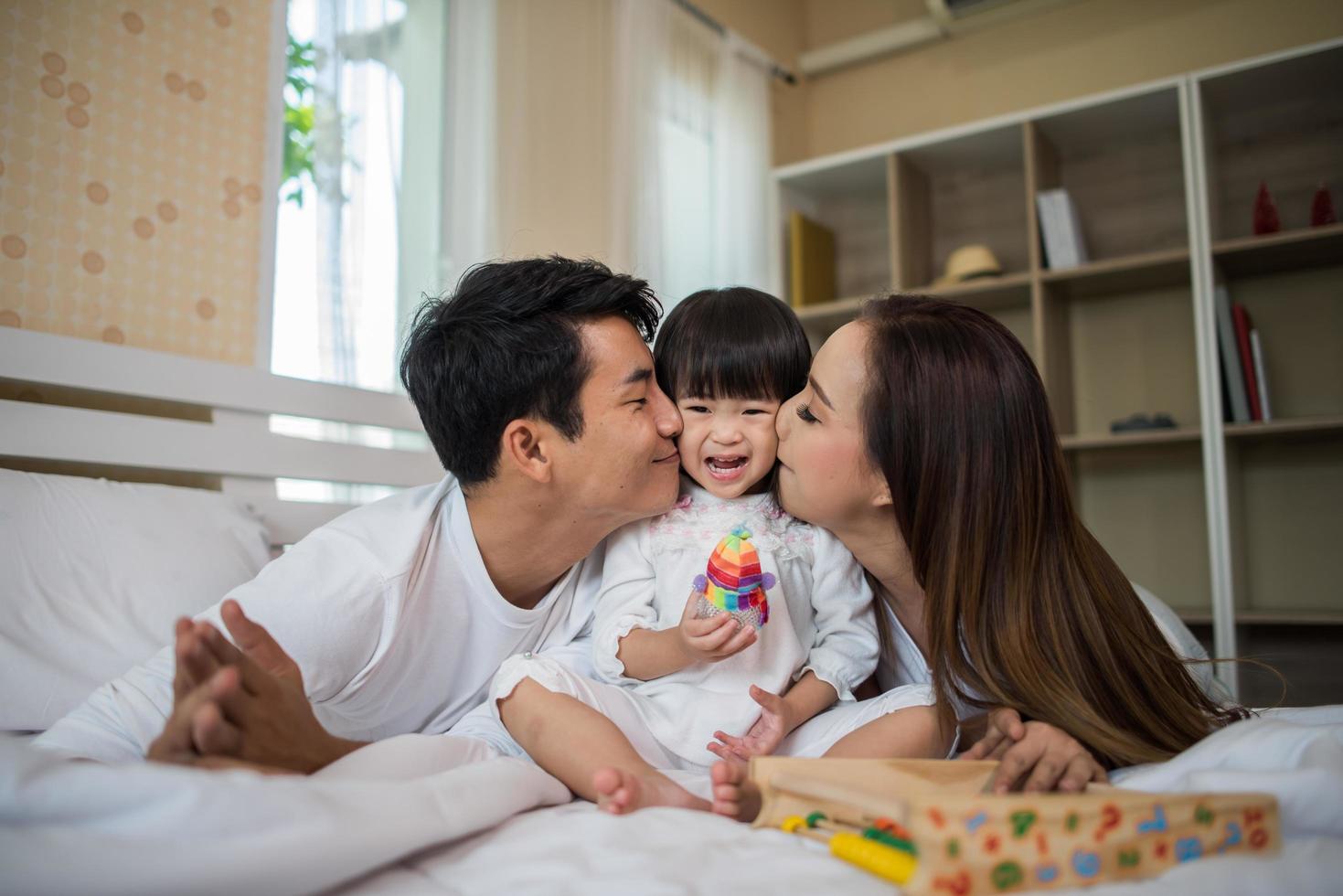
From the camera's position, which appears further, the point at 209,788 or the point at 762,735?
the point at 762,735

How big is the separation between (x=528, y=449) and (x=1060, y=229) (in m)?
2.66

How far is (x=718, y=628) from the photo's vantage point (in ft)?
3.76

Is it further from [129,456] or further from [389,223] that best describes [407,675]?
[389,223]

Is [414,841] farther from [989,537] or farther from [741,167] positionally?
[741,167]

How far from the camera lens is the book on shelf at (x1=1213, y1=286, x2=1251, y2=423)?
3098 mm

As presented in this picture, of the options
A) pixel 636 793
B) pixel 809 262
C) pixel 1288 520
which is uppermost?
pixel 809 262

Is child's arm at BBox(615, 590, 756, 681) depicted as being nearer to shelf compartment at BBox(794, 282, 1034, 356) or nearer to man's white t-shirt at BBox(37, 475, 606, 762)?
man's white t-shirt at BBox(37, 475, 606, 762)

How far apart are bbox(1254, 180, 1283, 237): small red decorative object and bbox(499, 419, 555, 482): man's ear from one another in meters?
2.79

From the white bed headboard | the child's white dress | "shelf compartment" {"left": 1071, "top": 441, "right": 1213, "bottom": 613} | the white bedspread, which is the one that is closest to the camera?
the white bedspread

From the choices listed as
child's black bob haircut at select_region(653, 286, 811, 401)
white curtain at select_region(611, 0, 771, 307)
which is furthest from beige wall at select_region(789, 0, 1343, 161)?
child's black bob haircut at select_region(653, 286, 811, 401)

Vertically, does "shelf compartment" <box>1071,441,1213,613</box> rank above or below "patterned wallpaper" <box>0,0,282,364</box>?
below

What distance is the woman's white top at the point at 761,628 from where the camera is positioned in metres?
1.34

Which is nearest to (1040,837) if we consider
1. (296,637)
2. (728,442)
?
(728,442)

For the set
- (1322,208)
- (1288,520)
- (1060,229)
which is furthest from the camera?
(1060,229)
